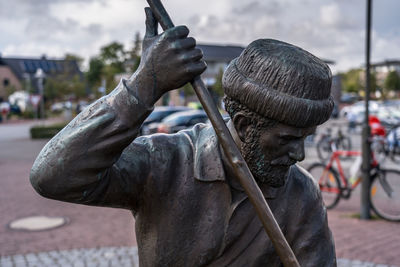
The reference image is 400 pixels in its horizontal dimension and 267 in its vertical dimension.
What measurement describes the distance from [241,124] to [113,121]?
44cm

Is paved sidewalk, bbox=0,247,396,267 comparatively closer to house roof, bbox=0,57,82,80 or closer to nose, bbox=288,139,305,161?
nose, bbox=288,139,305,161

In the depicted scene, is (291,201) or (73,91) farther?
(73,91)

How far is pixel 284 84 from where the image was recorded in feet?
4.31

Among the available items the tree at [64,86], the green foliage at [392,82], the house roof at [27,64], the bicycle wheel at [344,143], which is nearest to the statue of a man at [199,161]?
the bicycle wheel at [344,143]

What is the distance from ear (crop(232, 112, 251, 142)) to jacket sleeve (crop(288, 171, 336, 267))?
1.17 ft

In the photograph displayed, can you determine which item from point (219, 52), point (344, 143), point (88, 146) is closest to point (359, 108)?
point (344, 143)

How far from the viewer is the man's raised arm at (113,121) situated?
1.26 m

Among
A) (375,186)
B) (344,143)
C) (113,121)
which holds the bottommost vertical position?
(344,143)

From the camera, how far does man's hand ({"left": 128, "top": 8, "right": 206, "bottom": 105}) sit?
50.3 inches

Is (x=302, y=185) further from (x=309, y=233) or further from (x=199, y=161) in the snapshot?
(x=199, y=161)

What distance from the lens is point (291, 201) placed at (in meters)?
1.64

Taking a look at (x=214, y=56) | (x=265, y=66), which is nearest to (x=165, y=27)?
(x=265, y=66)

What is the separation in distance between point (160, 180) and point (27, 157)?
14590mm

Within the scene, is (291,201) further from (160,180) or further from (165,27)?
(165,27)
